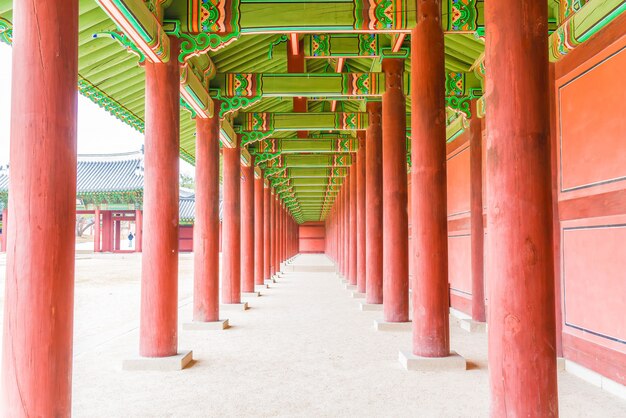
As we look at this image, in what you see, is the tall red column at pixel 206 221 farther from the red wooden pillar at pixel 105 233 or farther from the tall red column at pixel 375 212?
the red wooden pillar at pixel 105 233

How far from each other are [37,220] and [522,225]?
2.96m

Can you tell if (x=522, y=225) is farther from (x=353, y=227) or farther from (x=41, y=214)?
(x=353, y=227)

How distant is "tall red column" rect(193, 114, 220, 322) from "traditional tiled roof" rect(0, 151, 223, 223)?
2910 cm

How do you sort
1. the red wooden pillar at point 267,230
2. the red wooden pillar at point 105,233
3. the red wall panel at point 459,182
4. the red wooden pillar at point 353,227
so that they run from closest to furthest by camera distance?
the red wall panel at point 459,182
the red wooden pillar at point 353,227
the red wooden pillar at point 267,230
the red wooden pillar at point 105,233

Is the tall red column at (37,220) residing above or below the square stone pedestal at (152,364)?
above

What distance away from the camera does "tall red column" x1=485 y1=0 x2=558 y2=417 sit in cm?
324

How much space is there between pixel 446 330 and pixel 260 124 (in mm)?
Answer: 6593

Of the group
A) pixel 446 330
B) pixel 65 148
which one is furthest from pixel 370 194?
pixel 65 148

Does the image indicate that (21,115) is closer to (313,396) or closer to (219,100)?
(313,396)

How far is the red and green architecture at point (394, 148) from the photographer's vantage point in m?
3.26

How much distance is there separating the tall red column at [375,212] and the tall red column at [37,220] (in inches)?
315

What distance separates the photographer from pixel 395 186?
8211mm

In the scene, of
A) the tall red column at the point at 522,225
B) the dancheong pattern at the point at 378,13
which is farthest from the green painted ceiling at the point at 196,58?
the tall red column at the point at 522,225

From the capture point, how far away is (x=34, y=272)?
3242mm
